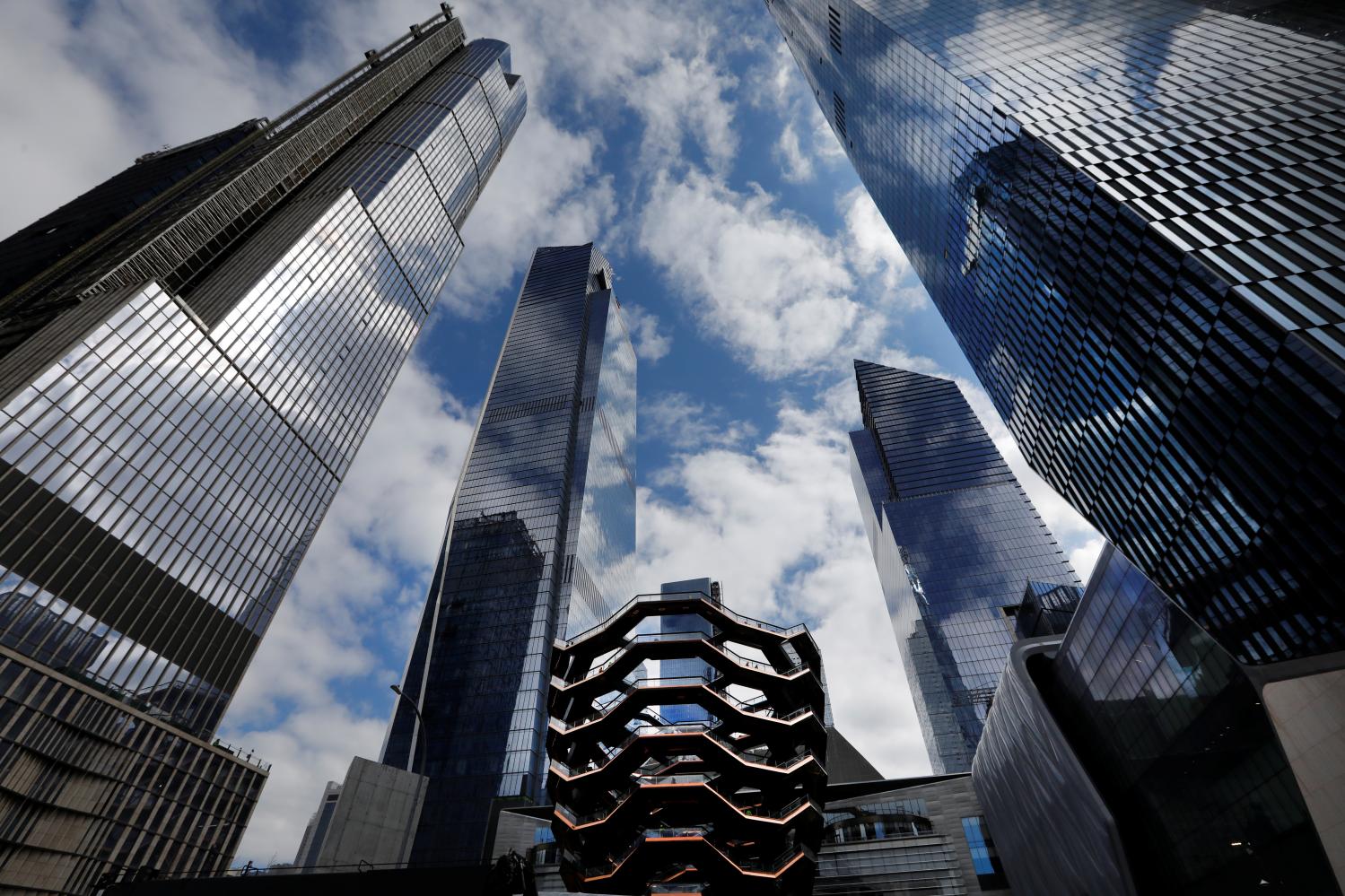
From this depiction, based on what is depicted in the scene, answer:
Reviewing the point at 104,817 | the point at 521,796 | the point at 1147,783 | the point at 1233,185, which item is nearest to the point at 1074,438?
the point at 1233,185

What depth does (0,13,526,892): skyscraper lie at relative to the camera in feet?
170

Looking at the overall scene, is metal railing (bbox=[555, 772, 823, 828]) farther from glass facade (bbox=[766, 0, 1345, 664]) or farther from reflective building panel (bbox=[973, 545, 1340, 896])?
glass facade (bbox=[766, 0, 1345, 664])

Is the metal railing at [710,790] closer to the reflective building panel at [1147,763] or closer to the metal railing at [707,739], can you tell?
the metal railing at [707,739]

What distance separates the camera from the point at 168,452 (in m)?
63.7

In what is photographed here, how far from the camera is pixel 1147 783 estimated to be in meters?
34.0

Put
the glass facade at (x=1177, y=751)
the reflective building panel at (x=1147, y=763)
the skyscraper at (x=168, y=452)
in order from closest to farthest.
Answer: the glass facade at (x=1177, y=751)
the reflective building panel at (x=1147, y=763)
the skyscraper at (x=168, y=452)

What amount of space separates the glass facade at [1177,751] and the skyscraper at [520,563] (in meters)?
55.9

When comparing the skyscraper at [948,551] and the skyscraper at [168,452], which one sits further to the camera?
the skyscraper at [948,551]

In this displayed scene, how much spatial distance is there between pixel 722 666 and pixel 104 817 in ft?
178

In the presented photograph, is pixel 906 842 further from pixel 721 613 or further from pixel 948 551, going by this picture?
pixel 948 551

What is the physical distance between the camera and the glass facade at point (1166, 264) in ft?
98.1

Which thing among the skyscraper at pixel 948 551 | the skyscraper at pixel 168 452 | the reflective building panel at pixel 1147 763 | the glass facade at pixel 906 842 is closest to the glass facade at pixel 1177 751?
the reflective building panel at pixel 1147 763

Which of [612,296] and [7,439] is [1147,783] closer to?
[7,439]

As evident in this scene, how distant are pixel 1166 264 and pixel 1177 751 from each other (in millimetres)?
25032
